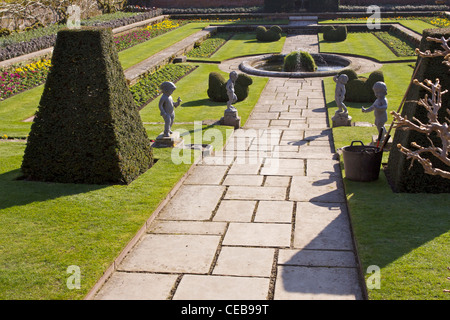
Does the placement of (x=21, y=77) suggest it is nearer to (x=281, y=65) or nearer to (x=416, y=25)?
(x=281, y=65)

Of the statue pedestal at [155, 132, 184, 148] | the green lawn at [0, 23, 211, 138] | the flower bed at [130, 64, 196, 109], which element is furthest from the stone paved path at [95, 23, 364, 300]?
the flower bed at [130, 64, 196, 109]

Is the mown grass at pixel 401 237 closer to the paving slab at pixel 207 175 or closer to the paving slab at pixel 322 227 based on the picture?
the paving slab at pixel 322 227

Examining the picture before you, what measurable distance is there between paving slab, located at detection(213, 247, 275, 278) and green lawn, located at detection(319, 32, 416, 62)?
17.3 m

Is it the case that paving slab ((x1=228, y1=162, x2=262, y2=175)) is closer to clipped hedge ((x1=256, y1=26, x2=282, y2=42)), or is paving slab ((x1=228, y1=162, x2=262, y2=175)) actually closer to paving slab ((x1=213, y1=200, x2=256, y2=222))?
paving slab ((x1=213, y1=200, x2=256, y2=222))

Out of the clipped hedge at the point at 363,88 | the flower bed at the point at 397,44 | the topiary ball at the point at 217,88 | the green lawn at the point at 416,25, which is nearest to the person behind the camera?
the clipped hedge at the point at 363,88

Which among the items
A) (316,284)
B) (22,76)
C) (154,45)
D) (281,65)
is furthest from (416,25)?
(316,284)

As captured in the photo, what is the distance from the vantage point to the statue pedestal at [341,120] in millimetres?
12186

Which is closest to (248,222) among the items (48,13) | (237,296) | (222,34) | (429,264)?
(237,296)

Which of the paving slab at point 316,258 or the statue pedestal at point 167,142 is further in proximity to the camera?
the statue pedestal at point 167,142

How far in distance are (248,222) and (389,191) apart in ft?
7.75

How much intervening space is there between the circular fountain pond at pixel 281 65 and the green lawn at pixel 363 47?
1175mm

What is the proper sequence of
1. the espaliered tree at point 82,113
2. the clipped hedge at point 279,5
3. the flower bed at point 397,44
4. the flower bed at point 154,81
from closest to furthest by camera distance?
the espaliered tree at point 82,113 < the flower bed at point 154,81 < the flower bed at point 397,44 < the clipped hedge at point 279,5

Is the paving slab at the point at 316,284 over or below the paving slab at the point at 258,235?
below

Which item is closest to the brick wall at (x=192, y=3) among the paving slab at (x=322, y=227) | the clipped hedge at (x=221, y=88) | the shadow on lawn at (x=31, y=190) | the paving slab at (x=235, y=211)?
the clipped hedge at (x=221, y=88)
